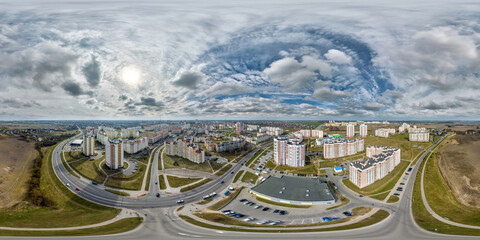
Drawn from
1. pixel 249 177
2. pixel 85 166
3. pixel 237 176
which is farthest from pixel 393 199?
pixel 85 166

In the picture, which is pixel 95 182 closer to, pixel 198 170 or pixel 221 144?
pixel 198 170

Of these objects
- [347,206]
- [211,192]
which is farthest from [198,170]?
[347,206]

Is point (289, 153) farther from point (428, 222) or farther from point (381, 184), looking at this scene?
point (428, 222)

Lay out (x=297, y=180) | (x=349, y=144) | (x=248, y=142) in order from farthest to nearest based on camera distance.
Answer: (x=248, y=142), (x=349, y=144), (x=297, y=180)

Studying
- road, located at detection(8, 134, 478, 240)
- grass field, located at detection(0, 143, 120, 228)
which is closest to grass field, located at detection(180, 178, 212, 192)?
road, located at detection(8, 134, 478, 240)

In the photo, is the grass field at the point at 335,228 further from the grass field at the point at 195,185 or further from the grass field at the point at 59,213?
the grass field at the point at 59,213

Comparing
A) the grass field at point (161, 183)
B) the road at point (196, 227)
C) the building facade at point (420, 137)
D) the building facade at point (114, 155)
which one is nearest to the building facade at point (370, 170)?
the road at point (196, 227)
